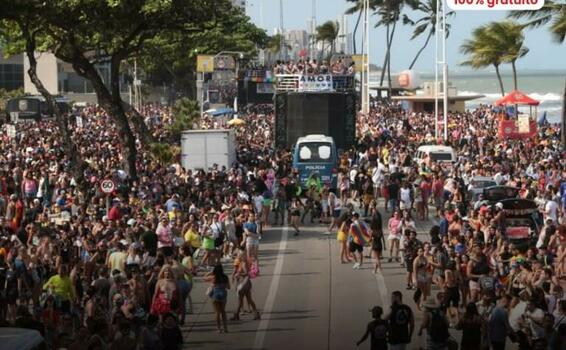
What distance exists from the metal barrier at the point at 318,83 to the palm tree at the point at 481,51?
2845cm

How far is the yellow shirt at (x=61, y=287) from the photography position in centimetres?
1875

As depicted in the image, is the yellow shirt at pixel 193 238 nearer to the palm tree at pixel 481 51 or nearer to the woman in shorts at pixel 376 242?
the woman in shorts at pixel 376 242

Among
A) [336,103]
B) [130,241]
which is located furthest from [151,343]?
[336,103]

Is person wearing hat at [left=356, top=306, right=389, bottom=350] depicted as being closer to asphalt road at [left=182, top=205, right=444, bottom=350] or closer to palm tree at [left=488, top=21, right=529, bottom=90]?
asphalt road at [left=182, top=205, right=444, bottom=350]

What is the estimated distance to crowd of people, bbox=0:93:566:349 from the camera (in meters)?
16.7

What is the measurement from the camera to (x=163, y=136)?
5756 cm

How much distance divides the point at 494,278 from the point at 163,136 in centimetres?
3847

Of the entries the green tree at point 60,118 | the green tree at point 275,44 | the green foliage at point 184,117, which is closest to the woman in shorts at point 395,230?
the green tree at point 60,118

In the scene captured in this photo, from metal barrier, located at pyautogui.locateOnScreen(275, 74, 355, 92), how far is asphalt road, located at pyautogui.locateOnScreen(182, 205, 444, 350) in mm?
18231

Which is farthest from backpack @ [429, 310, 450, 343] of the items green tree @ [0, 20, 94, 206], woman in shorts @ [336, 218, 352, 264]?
green tree @ [0, 20, 94, 206]

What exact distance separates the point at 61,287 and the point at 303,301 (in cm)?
533

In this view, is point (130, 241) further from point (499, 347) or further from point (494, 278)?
point (499, 347)

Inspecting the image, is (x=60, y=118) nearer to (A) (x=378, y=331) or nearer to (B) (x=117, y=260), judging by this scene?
(B) (x=117, y=260)

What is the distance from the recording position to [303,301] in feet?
74.4
